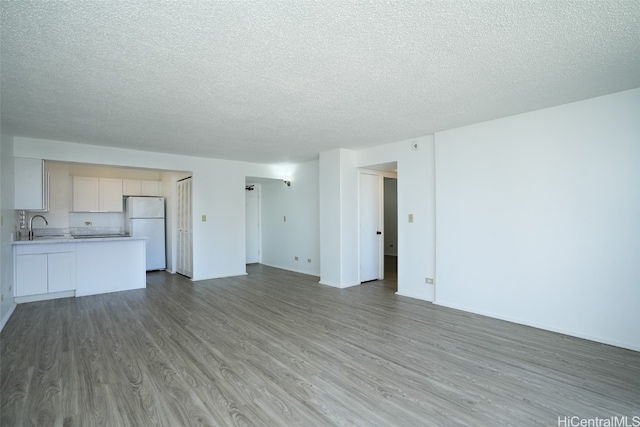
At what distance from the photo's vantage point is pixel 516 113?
3668mm

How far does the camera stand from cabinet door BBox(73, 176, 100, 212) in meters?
6.63

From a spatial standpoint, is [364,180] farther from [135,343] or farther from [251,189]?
[135,343]

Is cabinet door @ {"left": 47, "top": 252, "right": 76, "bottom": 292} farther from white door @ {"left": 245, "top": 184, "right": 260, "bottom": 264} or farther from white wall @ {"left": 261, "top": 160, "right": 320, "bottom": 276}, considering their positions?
white wall @ {"left": 261, "top": 160, "right": 320, "bottom": 276}

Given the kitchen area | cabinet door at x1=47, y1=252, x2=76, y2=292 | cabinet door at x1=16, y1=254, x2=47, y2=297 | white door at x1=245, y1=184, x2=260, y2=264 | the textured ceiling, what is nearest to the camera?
the textured ceiling

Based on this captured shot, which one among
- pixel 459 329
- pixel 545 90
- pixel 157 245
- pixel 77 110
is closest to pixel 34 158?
pixel 77 110

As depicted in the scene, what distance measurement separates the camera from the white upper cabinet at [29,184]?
460 centimetres

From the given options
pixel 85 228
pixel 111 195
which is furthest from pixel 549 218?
pixel 85 228

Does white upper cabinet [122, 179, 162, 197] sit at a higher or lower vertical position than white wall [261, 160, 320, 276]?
higher

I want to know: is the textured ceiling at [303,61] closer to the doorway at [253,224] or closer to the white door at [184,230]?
the white door at [184,230]

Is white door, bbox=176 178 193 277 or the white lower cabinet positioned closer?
the white lower cabinet

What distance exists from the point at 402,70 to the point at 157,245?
23.1 ft

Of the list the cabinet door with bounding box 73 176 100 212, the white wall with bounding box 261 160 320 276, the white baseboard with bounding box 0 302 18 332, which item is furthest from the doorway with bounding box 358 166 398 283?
the cabinet door with bounding box 73 176 100 212

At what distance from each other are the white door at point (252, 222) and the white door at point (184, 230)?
1833mm

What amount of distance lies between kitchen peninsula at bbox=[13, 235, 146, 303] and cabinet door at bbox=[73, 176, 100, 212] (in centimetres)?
164
